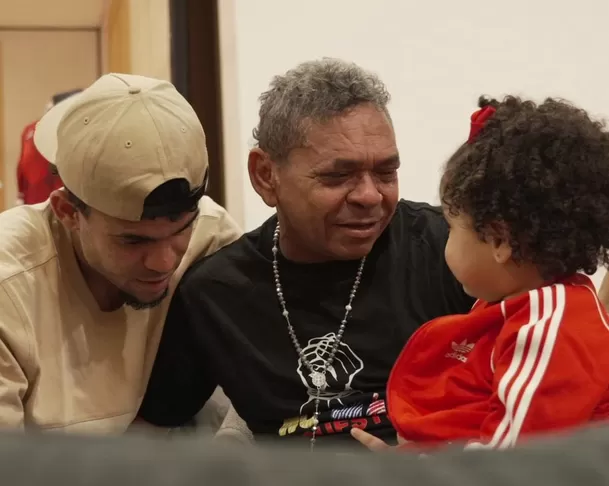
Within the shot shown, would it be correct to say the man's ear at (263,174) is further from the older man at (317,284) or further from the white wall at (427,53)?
the white wall at (427,53)

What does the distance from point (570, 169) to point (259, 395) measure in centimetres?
64

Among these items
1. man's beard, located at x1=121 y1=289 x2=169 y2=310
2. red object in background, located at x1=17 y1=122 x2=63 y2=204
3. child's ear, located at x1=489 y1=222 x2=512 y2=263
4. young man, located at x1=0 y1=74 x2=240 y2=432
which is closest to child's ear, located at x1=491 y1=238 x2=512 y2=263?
child's ear, located at x1=489 y1=222 x2=512 y2=263

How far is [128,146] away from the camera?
1.24 metres

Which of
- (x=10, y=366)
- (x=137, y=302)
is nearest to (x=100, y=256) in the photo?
(x=137, y=302)

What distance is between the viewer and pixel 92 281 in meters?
1.40

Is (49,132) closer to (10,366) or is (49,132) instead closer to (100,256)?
(100,256)

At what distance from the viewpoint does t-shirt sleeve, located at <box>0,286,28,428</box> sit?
123 centimetres

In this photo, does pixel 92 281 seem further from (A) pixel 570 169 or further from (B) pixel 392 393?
(A) pixel 570 169

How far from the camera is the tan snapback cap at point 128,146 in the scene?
1.24m

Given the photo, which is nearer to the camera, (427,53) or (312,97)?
(312,97)

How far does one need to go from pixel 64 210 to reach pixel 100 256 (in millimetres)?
110

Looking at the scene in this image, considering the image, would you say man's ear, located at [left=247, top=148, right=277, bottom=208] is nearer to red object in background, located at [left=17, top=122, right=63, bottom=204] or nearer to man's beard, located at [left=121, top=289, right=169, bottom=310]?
man's beard, located at [left=121, top=289, right=169, bottom=310]

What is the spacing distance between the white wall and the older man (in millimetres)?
638

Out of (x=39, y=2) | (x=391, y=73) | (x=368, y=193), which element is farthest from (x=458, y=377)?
(x=39, y=2)
